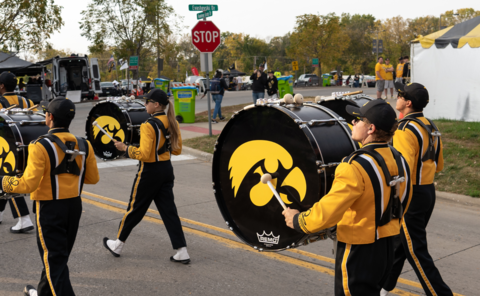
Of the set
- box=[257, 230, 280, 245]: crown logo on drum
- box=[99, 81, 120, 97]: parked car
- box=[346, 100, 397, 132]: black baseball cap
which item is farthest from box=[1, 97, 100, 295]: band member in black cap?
box=[99, 81, 120, 97]: parked car

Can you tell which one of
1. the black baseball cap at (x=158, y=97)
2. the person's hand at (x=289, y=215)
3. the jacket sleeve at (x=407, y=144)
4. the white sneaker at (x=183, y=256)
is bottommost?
the white sneaker at (x=183, y=256)

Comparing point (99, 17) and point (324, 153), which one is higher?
point (99, 17)

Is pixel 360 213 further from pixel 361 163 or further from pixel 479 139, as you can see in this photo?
pixel 479 139

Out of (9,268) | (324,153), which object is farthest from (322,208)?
(9,268)

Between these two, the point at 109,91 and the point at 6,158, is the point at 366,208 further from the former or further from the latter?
the point at 109,91

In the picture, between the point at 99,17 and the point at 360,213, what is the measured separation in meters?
36.9

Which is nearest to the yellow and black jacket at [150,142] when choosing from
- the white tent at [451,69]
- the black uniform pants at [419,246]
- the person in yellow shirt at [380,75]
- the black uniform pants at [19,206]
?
the black uniform pants at [19,206]

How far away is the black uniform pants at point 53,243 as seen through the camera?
12.3 ft

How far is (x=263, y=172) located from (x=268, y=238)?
1.58 ft

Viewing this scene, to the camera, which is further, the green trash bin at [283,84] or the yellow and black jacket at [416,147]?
the green trash bin at [283,84]

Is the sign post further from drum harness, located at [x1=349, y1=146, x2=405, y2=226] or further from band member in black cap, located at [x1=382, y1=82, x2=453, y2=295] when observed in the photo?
drum harness, located at [x1=349, y1=146, x2=405, y2=226]

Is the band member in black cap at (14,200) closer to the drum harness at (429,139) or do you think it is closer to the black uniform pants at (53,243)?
the black uniform pants at (53,243)

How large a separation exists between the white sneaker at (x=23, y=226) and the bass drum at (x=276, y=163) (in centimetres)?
363

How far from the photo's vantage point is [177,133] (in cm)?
527
